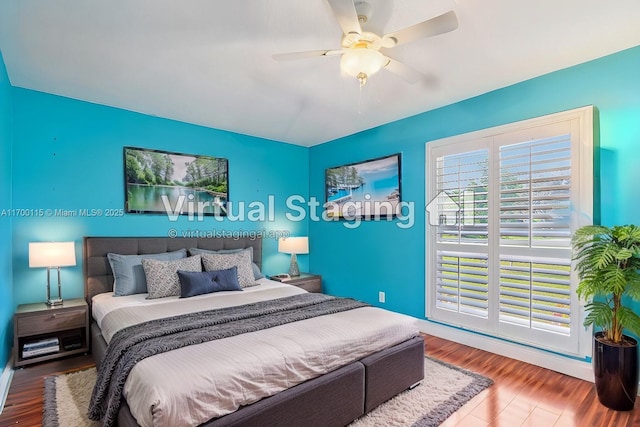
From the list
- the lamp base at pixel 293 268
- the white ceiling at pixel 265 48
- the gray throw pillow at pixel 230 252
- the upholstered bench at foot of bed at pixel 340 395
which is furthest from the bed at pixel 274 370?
the white ceiling at pixel 265 48

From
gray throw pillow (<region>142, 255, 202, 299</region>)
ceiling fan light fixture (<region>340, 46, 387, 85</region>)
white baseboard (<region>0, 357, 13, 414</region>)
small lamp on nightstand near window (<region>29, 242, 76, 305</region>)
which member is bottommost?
white baseboard (<region>0, 357, 13, 414</region>)

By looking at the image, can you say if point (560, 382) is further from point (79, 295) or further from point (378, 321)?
point (79, 295)

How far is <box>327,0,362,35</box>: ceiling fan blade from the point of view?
1598 mm

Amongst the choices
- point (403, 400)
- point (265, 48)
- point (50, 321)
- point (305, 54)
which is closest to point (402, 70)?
point (305, 54)

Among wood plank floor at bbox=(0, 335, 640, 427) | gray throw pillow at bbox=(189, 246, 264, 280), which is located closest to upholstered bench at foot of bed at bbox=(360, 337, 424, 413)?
wood plank floor at bbox=(0, 335, 640, 427)

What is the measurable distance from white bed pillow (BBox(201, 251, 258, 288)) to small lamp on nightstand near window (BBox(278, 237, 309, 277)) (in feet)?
2.85

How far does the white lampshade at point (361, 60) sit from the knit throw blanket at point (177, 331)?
177 cm

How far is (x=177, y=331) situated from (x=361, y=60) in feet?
6.86

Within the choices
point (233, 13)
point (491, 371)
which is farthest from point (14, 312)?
point (491, 371)

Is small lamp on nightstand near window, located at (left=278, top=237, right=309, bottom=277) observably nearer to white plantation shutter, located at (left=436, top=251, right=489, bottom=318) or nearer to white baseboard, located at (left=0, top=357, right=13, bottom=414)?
white plantation shutter, located at (left=436, top=251, right=489, bottom=318)

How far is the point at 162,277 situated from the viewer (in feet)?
10.2

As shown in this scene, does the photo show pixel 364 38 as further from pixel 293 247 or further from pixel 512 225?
pixel 293 247

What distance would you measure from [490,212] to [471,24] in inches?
68.8

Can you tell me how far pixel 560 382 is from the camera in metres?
2.58
